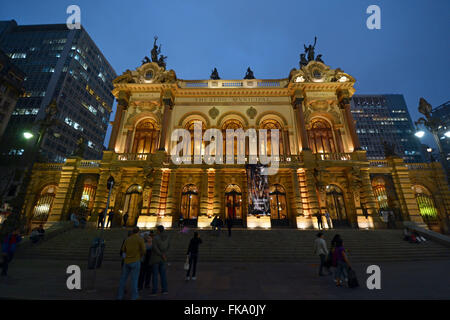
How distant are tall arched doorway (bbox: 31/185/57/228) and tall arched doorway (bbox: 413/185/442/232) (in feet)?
122

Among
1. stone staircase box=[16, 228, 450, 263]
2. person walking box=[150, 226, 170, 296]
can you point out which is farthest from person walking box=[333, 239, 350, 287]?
person walking box=[150, 226, 170, 296]

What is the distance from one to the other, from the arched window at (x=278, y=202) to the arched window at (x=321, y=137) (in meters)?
5.96

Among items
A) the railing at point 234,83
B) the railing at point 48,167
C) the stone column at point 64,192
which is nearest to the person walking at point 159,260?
the stone column at point 64,192

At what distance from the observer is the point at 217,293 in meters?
5.38

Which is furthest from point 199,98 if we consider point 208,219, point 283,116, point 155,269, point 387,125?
point 387,125

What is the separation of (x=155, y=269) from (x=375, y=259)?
38.3 ft

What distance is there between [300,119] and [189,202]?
1468 cm

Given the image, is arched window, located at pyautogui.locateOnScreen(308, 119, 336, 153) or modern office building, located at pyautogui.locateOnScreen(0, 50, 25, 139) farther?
modern office building, located at pyautogui.locateOnScreen(0, 50, 25, 139)

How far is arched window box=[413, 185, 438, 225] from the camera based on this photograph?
1867 centimetres

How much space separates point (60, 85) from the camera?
43.6m

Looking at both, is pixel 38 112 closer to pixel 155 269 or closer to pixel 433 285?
pixel 155 269

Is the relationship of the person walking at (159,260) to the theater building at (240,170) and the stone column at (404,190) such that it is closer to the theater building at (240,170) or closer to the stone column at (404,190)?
the theater building at (240,170)

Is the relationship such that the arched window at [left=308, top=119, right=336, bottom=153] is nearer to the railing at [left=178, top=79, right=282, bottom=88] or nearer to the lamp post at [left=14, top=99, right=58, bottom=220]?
the railing at [left=178, top=79, right=282, bottom=88]
